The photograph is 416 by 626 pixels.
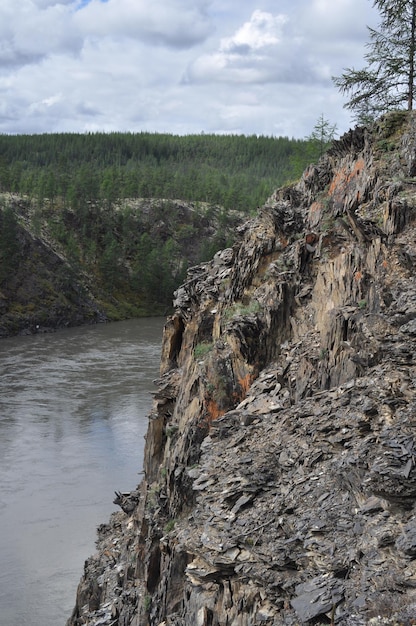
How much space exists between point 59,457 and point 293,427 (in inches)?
1465

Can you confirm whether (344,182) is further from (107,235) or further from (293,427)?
(107,235)

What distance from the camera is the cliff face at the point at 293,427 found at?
12.9 metres

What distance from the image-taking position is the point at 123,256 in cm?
14150

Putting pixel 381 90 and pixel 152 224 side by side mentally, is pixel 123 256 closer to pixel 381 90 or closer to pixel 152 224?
pixel 152 224

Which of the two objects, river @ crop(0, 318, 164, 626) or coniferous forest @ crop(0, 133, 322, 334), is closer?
river @ crop(0, 318, 164, 626)

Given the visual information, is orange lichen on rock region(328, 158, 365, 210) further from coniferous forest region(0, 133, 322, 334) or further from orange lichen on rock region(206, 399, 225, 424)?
coniferous forest region(0, 133, 322, 334)

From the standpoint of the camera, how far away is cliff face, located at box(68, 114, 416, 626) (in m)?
12.9

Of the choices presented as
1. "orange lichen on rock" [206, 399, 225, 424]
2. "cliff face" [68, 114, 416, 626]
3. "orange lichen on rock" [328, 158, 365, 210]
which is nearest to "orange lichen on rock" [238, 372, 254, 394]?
"cliff face" [68, 114, 416, 626]

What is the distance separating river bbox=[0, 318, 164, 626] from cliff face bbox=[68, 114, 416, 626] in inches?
224

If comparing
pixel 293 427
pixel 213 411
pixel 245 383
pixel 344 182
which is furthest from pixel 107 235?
pixel 293 427

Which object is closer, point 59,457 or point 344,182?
point 344,182

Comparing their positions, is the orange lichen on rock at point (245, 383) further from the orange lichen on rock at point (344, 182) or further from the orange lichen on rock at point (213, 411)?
the orange lichen on rock at point (344, 182)

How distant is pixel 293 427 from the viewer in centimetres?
1792

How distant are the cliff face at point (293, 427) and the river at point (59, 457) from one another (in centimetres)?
569
